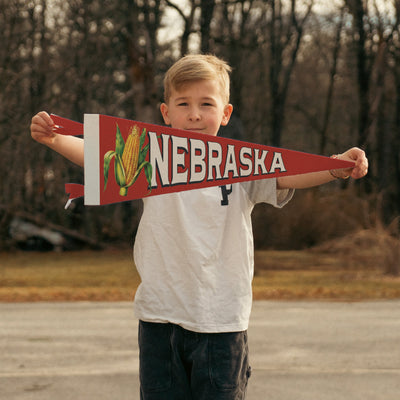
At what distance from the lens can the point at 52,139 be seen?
225 centimetres

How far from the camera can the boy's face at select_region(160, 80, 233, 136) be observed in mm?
2193

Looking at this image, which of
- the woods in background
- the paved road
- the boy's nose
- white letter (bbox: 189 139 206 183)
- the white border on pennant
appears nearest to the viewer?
the white border on pennant

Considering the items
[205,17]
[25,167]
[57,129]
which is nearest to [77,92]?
[25,167]

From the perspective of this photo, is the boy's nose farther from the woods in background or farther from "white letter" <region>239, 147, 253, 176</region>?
the woods in background

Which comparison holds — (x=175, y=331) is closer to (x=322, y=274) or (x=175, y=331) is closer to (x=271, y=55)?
(x=322, y=274)

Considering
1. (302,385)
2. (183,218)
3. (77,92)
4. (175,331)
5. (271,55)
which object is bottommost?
(302,385)

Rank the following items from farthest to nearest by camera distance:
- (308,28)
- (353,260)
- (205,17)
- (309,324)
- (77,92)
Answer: (308,28) → (77,92) → (205,17) → (353,260) → (309,324)

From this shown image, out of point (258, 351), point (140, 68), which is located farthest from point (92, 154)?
point (140, 68)

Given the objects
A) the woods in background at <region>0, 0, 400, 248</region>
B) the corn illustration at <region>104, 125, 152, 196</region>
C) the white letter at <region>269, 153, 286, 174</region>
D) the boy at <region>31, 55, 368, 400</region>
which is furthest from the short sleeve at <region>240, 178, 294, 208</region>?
the woods in background at <region>0, 0, 400, 248</region>

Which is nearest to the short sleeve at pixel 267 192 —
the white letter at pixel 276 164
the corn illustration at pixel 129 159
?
the white letter at pixel 276 164

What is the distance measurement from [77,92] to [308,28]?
739cm

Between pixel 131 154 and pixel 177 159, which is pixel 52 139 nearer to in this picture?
pixel 131 154

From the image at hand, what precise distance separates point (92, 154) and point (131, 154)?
12 centimetres

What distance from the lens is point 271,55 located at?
20.4m
